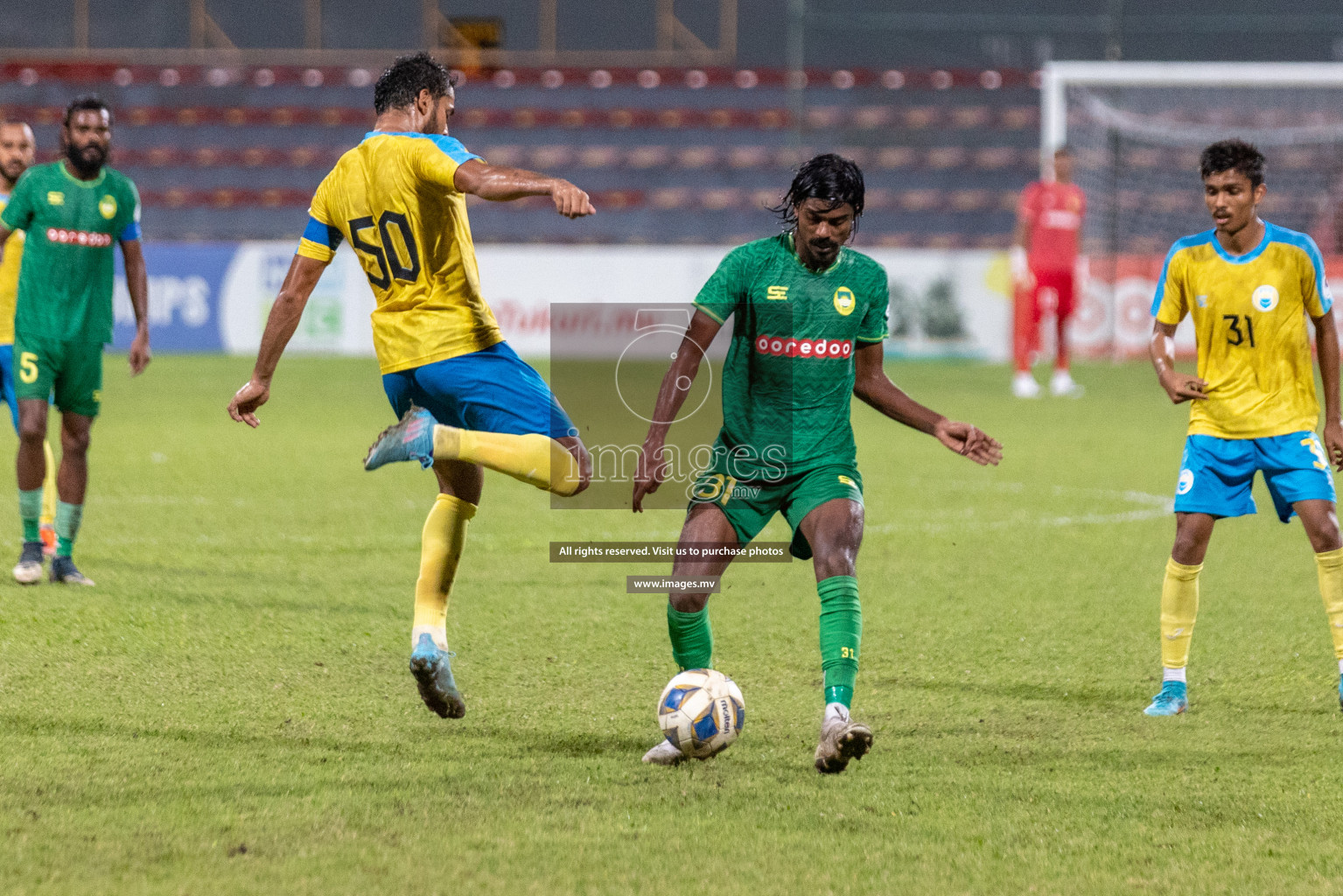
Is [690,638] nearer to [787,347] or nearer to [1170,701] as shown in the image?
[787,347]

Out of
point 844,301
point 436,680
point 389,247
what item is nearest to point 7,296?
point 389,247

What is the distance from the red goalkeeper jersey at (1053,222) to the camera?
17.3 meters

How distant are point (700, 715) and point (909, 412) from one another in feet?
3.30

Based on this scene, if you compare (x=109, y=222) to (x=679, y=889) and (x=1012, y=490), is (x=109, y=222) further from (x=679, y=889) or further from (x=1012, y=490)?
(x=1012, y=490)

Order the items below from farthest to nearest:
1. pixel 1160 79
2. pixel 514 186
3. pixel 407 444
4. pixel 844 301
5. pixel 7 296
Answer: pixel 1160 79 → pixel 7 296 → pixel 407 444 → pixel 844 301 → pixel 514 186

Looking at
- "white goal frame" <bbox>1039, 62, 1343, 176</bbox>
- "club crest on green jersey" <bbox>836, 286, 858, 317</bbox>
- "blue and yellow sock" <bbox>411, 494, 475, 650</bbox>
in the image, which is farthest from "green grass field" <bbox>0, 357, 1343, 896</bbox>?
"white goal frame" <bbox>1039, 62, 1343, 176</bbox>

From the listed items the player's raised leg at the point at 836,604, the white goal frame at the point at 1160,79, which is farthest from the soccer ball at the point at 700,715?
the white goal frame at the point at 1160,79

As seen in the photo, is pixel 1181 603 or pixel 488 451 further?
pixel 1181 603

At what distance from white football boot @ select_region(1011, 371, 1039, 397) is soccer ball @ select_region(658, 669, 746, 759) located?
1333cm

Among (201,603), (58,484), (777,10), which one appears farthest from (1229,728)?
(777,10)

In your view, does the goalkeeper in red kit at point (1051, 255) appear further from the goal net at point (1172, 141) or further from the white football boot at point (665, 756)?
the white football boot at point (665, 756)

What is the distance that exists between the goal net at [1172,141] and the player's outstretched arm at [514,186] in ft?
64.4

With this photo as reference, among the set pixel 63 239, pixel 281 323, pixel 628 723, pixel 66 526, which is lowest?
pixel 628 723

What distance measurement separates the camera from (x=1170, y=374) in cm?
500
